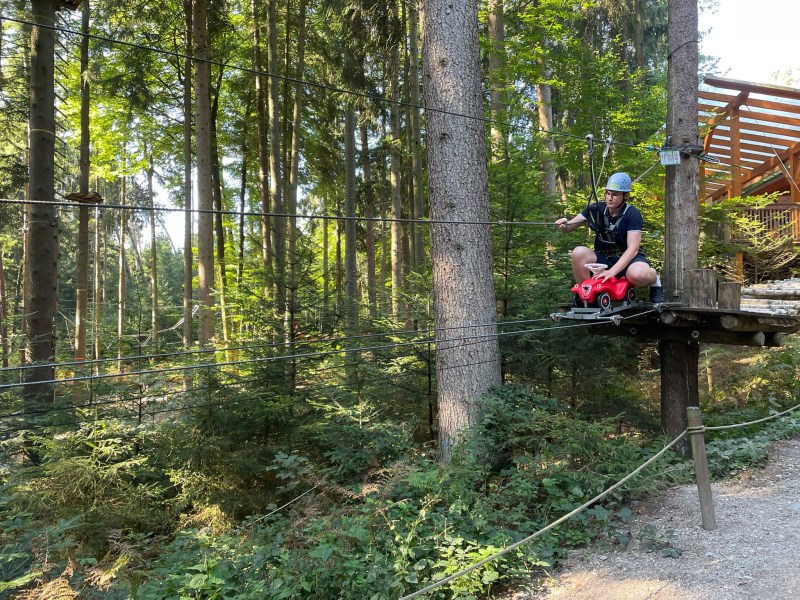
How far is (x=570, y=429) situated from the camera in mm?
5379

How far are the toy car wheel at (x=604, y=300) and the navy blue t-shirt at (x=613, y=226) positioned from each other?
603mm

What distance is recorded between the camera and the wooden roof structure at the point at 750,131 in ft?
40.7

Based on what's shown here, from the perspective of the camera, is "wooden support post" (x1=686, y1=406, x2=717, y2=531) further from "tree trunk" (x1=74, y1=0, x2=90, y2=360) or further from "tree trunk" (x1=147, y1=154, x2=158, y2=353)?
"tree trunk" (x1=74, y1=0, x2=90, y2=360)

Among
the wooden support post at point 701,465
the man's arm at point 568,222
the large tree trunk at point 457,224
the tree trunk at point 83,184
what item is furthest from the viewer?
the tree trunk at point 83,184

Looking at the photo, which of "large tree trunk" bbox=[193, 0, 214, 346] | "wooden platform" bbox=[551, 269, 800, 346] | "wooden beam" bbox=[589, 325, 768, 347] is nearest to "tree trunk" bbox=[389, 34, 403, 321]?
"large tree trunk" bbox=[193, 0, 214, 346]

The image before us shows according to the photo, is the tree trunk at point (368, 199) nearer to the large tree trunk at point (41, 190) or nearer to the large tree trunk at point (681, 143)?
the large tree trunk at point (41, 190)

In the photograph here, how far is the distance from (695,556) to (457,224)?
372 centimetres

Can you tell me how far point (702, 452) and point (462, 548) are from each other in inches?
83.6

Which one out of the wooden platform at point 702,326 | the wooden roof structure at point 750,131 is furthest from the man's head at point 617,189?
the wooden roof structure at point 750,131

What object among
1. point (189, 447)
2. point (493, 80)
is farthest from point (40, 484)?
point (493, 80)

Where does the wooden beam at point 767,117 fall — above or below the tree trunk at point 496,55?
below

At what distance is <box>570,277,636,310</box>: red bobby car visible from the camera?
5539 mm

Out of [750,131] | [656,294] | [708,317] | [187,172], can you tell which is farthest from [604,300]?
[750,131]

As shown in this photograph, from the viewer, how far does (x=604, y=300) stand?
18.2 feet
